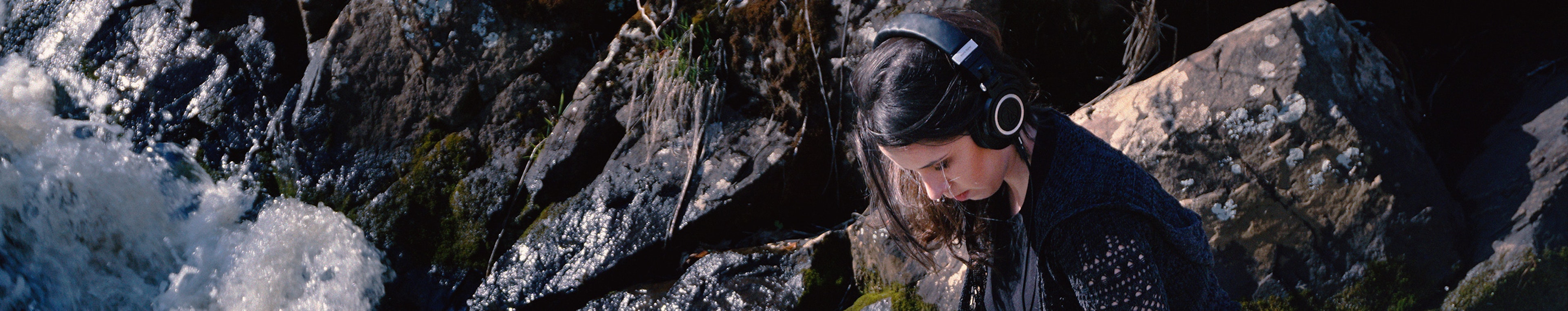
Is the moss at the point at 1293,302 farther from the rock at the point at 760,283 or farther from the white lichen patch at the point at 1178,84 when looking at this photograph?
the rock at the point at 760,283

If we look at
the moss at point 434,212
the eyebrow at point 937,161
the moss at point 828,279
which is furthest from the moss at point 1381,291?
the moss at point 434,212

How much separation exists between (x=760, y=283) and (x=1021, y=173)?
193cm

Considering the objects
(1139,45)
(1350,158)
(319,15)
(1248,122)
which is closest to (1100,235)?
(1248,122)

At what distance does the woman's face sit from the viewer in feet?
5.40

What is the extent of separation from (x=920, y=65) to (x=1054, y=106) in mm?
2341

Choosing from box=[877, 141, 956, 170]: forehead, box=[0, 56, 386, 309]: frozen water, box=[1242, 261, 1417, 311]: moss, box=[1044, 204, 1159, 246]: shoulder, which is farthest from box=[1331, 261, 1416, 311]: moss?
box=[0, 56, 386, 309]: frozen water

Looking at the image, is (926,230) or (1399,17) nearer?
(926,230)

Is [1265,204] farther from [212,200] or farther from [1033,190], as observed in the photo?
[212,200]

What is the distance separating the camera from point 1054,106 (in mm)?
3676

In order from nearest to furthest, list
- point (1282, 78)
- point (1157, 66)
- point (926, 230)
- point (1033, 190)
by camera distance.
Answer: point (1033, 190), point (926, 230), point (1282, 78), point (1157, 66)

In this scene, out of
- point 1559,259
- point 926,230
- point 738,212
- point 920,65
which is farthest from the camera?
point 738,212

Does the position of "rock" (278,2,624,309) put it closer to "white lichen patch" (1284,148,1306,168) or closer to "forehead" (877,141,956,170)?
"forehead" (877,141,956,170)

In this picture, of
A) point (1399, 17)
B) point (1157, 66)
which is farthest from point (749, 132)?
point (1399, 17)

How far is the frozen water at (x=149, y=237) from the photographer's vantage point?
422 centimetres
